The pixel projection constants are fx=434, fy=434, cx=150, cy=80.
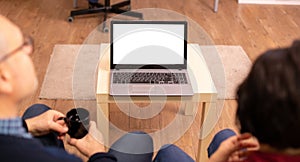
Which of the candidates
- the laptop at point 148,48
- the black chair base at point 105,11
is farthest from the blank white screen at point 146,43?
the black chair base at point 105,11

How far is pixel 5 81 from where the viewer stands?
0.83m

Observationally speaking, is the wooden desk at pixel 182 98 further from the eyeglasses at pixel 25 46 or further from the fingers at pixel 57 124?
the eyeglasses at pixel 25 46

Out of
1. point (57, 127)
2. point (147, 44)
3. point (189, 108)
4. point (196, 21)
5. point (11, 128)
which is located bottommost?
point (189, 108)

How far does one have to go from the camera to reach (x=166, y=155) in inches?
57.6

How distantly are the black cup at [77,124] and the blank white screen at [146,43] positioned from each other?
0.53 metres

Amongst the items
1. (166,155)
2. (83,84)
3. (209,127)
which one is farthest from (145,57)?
(83,84)

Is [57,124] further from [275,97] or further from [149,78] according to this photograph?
[275,97]

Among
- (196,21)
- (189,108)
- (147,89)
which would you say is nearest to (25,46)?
(147,89)

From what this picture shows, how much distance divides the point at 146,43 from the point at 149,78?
0.18 m

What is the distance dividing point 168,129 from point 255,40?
1.42m

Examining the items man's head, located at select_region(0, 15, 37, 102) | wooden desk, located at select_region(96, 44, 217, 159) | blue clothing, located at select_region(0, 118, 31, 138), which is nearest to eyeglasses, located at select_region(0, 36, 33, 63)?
man's head, located at select_region(0, 15, 37, 102)

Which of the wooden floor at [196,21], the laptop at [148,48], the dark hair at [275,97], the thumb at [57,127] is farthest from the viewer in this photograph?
the wooden floor at [196,21]

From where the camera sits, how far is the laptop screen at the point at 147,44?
6.42 ft

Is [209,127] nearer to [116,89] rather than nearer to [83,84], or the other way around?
[116,89]
